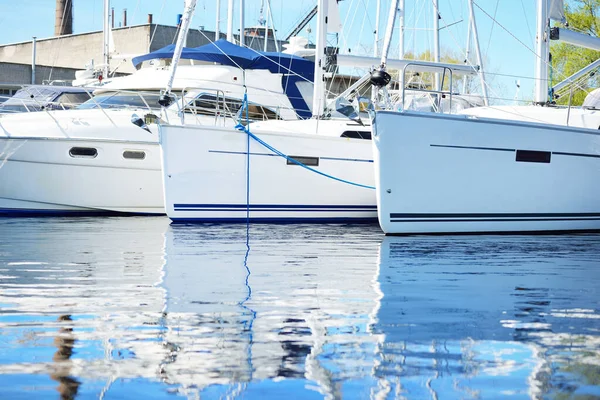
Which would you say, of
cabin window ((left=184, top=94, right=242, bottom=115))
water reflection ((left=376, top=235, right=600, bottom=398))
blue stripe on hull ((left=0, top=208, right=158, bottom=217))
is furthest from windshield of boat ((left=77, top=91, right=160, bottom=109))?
water reflection ((left=376, top=235, right=600, bottom=398))

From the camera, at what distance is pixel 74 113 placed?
15.4 metres

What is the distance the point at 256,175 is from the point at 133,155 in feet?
8.97

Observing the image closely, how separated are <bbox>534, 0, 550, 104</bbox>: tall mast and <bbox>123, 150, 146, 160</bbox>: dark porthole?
6.55 metres

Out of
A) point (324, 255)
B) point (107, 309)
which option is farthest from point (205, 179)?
point (107, 309)

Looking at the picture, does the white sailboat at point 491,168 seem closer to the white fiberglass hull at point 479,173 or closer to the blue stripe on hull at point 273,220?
the white fiberglass hull at point 479,173

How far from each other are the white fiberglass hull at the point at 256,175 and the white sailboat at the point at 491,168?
7.39 feet

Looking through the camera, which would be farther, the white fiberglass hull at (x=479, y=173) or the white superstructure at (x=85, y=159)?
the white superstructure at (x=85, y=159)

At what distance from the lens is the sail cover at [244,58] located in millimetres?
17828

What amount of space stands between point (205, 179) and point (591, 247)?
5674 mm

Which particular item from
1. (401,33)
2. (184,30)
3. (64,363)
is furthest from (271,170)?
(401,33)

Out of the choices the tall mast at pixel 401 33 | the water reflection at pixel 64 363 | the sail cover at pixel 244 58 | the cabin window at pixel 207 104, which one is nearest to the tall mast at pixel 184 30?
the cabin window at pixel 207 104

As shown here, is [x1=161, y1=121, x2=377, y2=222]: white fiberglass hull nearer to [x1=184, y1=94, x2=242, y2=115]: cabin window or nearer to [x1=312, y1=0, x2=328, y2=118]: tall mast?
[x1=312, y1=0, x2=328, y2=118]: tall mast

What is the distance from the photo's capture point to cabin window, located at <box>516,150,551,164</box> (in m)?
12.1

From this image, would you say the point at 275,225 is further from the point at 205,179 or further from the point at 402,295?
the point at 402,295
